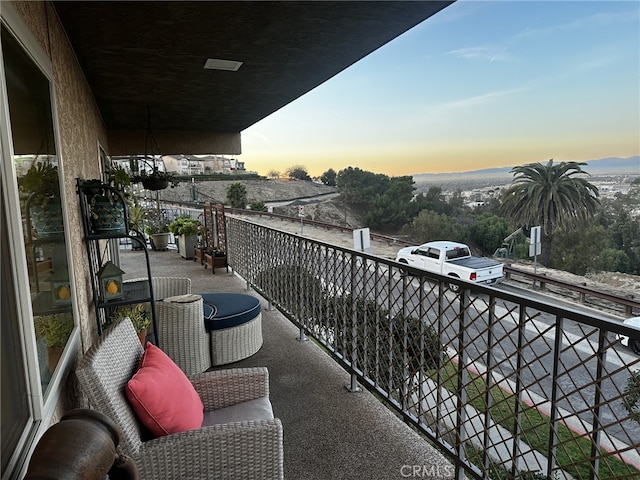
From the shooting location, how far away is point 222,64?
3.06m

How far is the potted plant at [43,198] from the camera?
4.61 ft

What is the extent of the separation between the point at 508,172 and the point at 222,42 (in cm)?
1869

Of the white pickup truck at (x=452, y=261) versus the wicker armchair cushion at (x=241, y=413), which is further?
the white pickup truck at (x=452, y=261)

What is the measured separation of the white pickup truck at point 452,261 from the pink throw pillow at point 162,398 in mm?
9668

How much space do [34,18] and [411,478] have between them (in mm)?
2593

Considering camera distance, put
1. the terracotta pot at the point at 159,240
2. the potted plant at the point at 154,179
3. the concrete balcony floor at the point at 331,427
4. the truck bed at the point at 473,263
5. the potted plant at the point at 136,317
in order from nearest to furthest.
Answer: the concrete balcony floor at the point at 331,427 → the potted plant at the point at 136,317 → the potted plant at the point at 154,179 → the terracotta pot at the point at 159,240 → the truck bed at the point at 473,263

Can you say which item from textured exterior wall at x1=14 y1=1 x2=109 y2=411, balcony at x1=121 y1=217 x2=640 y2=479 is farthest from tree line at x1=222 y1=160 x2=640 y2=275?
textured exterior wall at x1=14 y1=1 x2=109 y2=411

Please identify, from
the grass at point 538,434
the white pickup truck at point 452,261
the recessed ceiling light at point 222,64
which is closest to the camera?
the grass at point 538,434

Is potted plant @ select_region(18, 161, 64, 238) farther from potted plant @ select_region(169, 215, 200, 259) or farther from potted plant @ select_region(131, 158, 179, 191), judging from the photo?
potted plant @ select_region(169, 215, 200, 259)

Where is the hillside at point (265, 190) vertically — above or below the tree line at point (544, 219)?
above

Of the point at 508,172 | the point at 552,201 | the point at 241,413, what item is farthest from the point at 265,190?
the point at 241,413

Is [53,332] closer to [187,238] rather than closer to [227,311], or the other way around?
[227,311]

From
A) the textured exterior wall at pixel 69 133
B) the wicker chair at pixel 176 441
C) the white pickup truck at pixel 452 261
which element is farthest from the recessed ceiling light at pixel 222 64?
the white pickup truck at pixel 452 261

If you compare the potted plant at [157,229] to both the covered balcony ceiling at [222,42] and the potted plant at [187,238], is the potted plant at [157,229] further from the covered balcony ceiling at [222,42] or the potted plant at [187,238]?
the covered balcony ceiling at [222,42]
